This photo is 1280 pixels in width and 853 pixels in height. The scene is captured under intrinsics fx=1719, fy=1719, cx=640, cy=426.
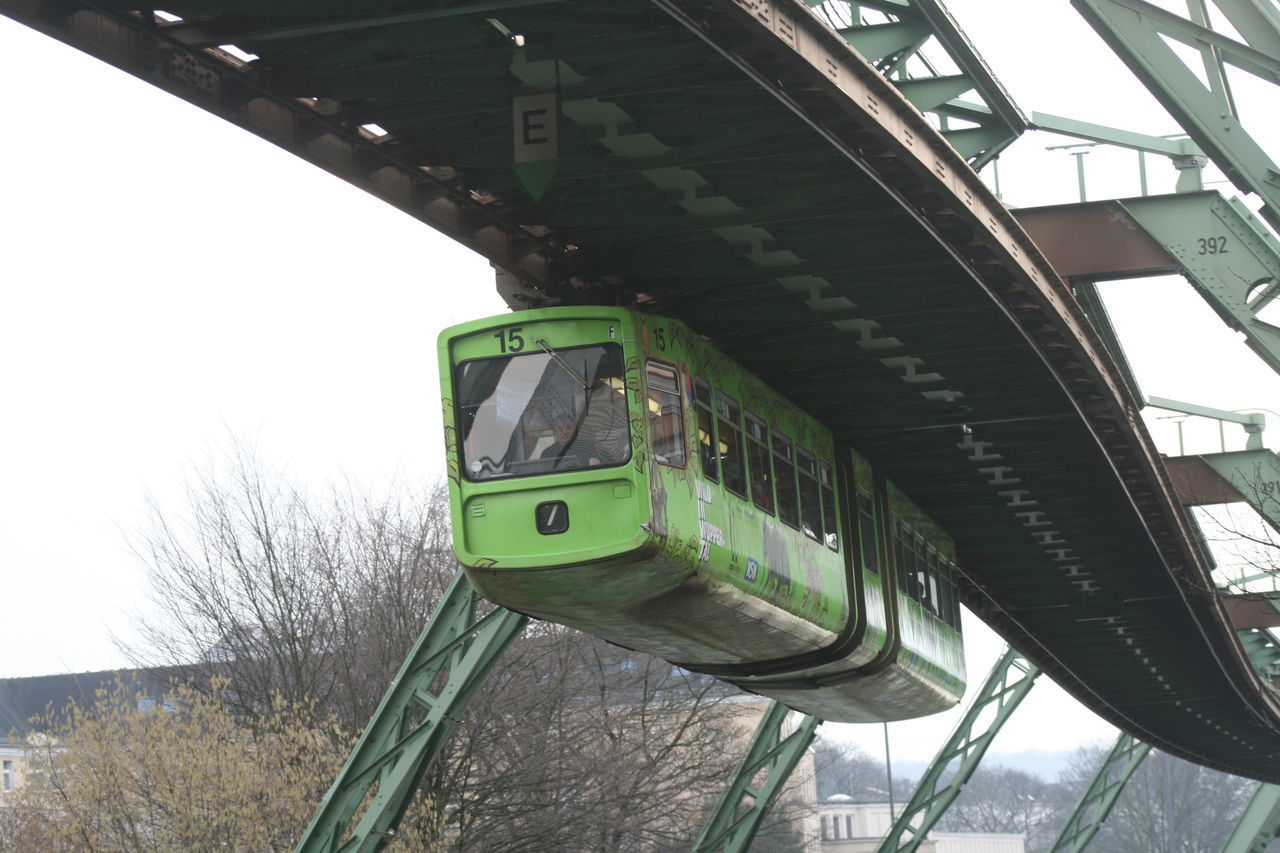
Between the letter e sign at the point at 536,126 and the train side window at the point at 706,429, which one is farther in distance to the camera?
the train side window at the point at 706,429

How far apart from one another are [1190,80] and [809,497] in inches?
221

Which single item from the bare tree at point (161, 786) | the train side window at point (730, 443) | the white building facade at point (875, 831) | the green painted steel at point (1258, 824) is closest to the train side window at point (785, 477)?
the train side window at point (730, 443)

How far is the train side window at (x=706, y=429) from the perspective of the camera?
12.7 meters

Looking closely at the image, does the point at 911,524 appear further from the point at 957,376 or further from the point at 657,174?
the point at 657,174

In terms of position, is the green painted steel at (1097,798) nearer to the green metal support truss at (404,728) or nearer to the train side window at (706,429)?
the green metal support truss at (404,728)

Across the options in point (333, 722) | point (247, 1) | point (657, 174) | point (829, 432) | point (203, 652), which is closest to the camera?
point (247, 1)

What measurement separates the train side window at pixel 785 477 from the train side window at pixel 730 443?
0.97 metres

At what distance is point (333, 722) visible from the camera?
2341 cm

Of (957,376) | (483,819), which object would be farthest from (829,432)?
(483,819)

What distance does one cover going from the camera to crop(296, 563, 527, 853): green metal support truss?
54.6 ft

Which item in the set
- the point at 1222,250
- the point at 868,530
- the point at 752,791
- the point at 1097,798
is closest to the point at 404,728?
the point at 868,530

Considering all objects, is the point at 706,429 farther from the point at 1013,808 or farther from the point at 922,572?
the point at 1013,808

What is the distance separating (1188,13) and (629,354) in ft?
14.1

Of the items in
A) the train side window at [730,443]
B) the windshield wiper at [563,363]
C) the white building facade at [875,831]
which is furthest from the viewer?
the white building facade at [875,831]
